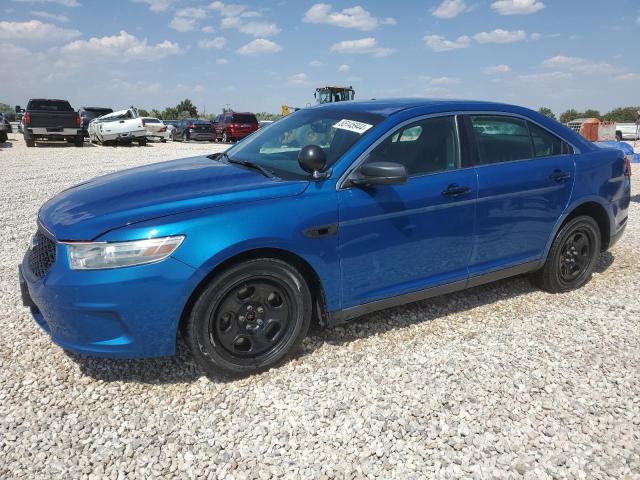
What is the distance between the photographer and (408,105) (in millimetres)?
3594

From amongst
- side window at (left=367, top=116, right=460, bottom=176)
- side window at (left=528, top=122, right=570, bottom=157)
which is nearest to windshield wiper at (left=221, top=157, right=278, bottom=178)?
side window at (left=367, top=116, right=460, bottom=176)

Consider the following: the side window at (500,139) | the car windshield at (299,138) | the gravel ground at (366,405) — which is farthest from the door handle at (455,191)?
the gravel ground at (366,405)

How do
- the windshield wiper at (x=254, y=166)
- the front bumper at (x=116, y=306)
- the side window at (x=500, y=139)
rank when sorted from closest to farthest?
the front bumper at (x=116, y=306)
the windshield wiper at (x=254, y=166)
the side window at (x=500, y=139)

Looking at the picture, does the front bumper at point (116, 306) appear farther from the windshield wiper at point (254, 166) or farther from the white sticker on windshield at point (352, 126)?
the white sticker on windshield at point (352, 126)

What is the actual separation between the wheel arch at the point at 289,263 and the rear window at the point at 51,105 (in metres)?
20.6

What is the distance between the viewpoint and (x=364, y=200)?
3.06m

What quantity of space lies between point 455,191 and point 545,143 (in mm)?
1173

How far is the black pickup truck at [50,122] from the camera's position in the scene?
63.3 ft

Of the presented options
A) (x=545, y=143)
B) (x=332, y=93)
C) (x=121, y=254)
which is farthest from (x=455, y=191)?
(x=332, y=93)

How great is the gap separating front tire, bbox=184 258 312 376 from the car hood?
1.36 feet

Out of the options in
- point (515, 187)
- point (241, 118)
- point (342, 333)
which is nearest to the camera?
point (342, 333)

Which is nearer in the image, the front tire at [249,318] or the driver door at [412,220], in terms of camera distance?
the front tire at [249,318]

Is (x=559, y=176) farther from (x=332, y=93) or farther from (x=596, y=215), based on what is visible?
(x=332, y=93)

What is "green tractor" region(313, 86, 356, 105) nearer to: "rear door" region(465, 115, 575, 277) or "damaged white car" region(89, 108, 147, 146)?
"damaged white car" region(89, 108, 147, 146)
